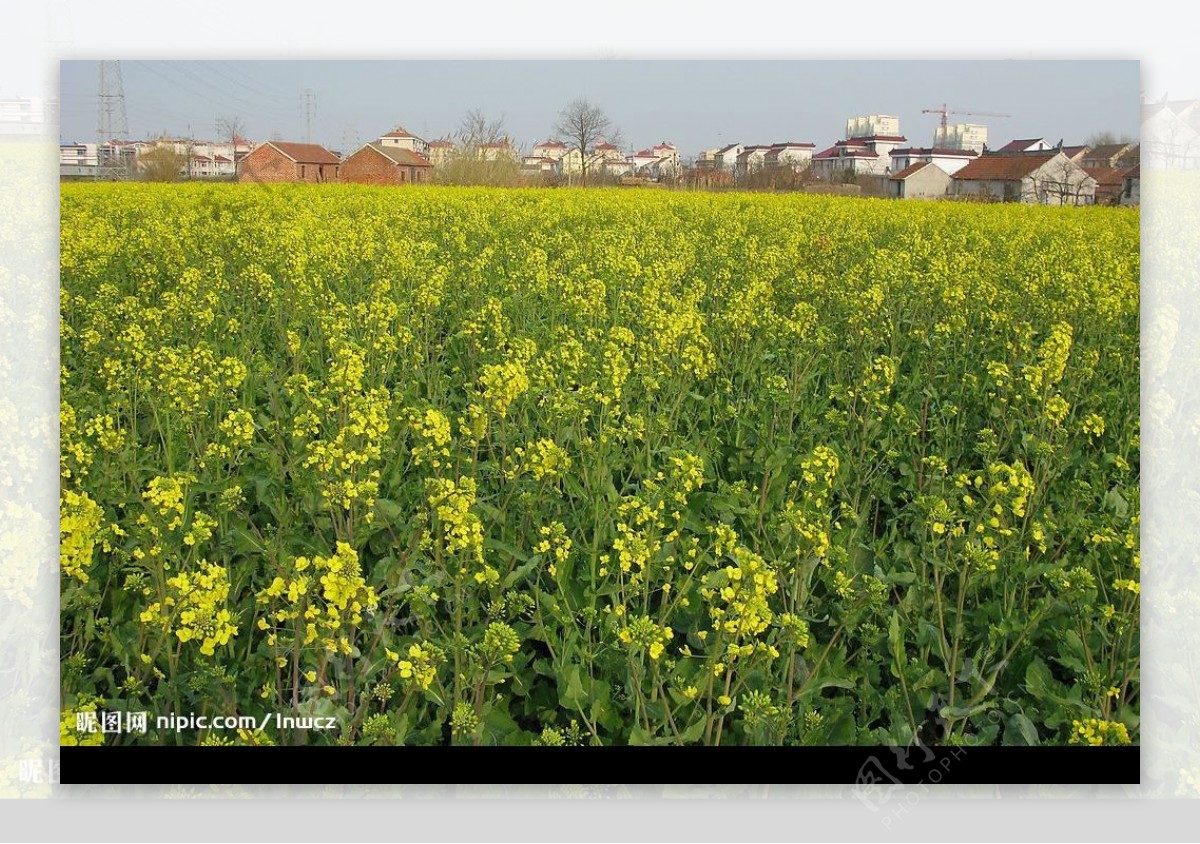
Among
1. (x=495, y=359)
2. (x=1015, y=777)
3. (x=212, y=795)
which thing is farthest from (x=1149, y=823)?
(x=495, y=359)

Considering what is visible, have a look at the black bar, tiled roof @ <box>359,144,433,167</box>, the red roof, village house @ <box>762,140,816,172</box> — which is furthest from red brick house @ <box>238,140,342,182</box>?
the black bar

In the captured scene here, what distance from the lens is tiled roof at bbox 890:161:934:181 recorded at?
437 cm

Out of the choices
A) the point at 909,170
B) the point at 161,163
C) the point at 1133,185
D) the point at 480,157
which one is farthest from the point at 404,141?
the point at 1133,185

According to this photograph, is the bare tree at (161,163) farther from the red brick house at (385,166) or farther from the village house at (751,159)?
the village house at (751,159)

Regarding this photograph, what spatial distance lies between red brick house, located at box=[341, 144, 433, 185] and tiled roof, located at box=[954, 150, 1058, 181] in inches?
95.7

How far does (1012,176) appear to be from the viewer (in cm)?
441

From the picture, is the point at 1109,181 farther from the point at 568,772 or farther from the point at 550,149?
the point at 568,772

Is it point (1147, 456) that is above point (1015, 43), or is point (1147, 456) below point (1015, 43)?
below

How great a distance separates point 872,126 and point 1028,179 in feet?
2.67

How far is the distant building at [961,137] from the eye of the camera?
4121mm

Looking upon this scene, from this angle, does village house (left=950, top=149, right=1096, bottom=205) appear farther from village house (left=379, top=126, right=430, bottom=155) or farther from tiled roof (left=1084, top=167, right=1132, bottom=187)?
village house (left=379, top=126, right=430, bottom=155)

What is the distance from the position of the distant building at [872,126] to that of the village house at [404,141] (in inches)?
72.6

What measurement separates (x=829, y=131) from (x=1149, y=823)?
110 inches

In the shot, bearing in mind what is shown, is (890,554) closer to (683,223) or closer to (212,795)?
(212,795)
